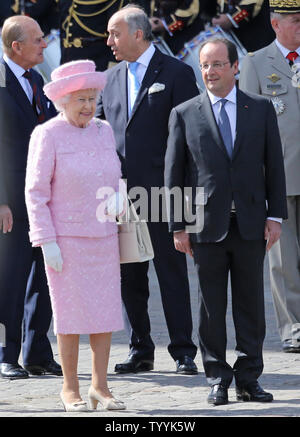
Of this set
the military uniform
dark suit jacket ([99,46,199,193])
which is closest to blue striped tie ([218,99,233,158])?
dark suit jacket ([99,46,199,193])

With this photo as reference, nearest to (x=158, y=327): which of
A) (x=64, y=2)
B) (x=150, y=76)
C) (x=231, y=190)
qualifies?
(x=150, y=76)

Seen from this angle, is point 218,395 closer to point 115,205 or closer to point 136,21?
point 115,205

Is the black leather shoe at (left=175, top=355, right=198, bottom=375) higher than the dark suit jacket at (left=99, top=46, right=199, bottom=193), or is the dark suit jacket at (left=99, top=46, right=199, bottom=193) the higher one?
the dark suit jacket at (left=99, top=46, right=199, bottom=193)

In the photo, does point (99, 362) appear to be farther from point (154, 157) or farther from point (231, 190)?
point (154, 157)

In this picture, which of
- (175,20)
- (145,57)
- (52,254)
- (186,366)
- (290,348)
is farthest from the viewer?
(175,20)

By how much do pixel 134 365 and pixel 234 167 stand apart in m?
1.68

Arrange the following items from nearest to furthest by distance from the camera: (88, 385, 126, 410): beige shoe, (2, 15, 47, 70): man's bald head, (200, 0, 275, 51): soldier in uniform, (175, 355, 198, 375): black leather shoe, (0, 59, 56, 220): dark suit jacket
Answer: (88, 385, 126, 410): beige shoe → (175, 355, 198, 375): black leather shoe → (0, 59, 56, 220): dark suit jacket → (2, 15, 47, 70): man's bald head → (200, 0, 275, 51): soldier in uniform

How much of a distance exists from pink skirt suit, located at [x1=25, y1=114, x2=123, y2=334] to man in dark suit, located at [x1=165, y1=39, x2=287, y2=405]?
0.50 meters

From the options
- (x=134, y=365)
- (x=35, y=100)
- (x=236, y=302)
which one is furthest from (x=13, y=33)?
(x=236, y=302)

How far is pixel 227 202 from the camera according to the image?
21.5 feet

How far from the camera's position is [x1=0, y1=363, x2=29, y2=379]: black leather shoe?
24.6 feet

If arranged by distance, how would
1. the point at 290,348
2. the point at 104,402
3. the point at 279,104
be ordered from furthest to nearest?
1. the point at 279,104
2. the point at 290,348
3. the point at 104,402

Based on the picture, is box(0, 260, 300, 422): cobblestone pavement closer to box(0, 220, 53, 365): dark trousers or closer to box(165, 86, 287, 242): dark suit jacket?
box(0, 220, 53, 365): dark trousers
